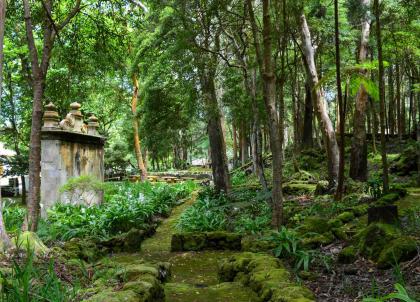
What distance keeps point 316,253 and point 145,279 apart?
223 centimetres

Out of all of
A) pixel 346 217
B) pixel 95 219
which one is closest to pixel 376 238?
pixel 346 217

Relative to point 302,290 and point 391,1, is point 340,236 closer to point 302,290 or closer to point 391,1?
point 302,290

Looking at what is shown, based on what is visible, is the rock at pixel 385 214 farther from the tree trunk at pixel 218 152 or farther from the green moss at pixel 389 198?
the tree trunk at pixel 218 152

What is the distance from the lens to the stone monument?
10.9 meters

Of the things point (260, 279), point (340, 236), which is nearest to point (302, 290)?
point (260, 279)

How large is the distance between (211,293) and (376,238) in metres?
2.06

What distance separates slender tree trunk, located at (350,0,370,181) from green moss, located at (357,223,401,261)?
5796mm

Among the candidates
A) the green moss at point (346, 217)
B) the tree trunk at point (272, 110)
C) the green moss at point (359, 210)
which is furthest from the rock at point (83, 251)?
the green moss at point (359, 210)

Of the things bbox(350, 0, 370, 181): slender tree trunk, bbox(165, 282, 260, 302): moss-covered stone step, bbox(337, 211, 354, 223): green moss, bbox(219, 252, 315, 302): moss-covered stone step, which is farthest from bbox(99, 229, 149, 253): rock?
bbox(350, 0, 370, 181): slender tree trunk

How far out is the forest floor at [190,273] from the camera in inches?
173

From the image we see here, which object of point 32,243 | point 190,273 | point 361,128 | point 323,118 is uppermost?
point 323,118

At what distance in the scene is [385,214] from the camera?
524cm

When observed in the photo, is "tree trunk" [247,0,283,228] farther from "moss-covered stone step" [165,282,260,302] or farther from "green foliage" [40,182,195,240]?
"green foliage" [40,182,195,240]

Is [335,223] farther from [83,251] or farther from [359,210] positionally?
[83,251]
